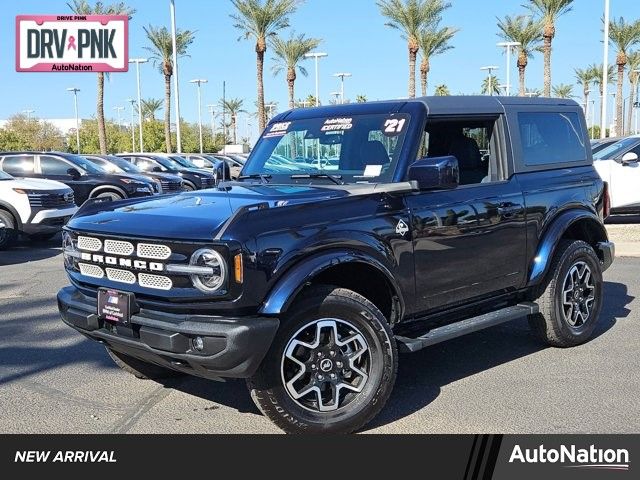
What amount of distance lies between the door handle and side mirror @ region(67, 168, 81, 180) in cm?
1241

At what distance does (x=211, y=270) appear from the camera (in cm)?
366

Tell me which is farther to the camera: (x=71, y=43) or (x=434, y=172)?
(x=71, y=43)

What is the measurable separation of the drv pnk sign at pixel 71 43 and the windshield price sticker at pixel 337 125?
21.3 metres

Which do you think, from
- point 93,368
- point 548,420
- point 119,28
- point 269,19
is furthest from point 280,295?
point 269,19

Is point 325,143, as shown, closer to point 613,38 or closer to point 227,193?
point 227,193

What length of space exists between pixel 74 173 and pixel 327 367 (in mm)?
12913

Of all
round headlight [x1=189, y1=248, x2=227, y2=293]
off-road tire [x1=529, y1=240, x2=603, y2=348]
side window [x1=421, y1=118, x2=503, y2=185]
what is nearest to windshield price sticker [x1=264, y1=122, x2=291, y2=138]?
side window [x1=421, y1=118, x2=503, y2=185]

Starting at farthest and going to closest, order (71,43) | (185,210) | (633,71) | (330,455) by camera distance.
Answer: (633,71)
(71,43)
(185,210)
(330,455)

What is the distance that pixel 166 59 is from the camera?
44062 mm

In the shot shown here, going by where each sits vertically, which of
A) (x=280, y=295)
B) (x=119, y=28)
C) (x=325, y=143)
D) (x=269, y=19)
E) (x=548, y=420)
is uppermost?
(x=269, y=19)

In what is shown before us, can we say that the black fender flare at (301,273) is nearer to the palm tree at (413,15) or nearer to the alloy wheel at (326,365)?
the alloy wheel at (326,365)

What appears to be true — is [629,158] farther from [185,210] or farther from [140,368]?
[185,210]

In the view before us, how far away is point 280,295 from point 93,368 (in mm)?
2417

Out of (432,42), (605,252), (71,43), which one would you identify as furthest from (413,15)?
(605,252)
